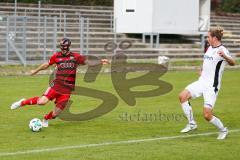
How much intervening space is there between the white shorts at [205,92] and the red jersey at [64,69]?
2714 mm

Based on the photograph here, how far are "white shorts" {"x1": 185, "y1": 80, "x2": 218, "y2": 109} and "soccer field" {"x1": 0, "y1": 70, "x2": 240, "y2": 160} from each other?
705 mm

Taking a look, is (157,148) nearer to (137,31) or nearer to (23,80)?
(23,80)

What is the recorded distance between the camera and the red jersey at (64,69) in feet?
49.4

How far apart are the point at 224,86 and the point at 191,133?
40.4 feet

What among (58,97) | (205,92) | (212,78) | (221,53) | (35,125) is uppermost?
(221,53)

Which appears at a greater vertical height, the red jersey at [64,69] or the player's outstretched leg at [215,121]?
the red jersey at [64,69]

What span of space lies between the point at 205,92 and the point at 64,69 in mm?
3199

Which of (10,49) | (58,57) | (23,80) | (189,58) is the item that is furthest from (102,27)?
(58,57)

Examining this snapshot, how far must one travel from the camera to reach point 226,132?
13711 millimetres

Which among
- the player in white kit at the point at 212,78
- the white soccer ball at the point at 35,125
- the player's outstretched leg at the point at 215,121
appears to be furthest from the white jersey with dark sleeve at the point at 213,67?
the white soccer ball at the point at 35,125

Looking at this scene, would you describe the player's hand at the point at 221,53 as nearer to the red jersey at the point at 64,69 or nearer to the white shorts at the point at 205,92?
the white shorts at the point at 205,92

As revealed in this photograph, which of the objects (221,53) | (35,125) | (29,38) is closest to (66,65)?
(35,125)

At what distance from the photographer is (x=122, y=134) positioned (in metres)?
14.1

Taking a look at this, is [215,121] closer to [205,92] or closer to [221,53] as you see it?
[205,92]
